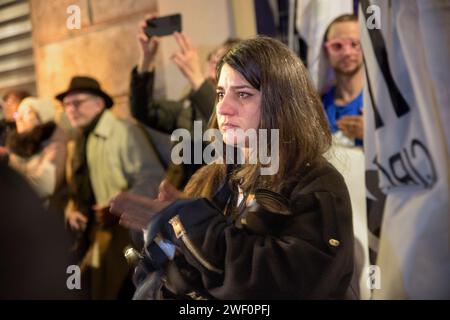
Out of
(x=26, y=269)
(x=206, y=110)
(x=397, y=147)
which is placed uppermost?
(x=206, y=110)

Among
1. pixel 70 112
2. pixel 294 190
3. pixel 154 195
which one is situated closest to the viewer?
pixel 294 190

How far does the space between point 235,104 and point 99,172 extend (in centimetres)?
53

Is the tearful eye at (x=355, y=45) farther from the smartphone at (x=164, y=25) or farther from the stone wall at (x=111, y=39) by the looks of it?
the smartphone at (x=164, y=25)

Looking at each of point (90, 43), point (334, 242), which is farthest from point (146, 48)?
point (334, 242)

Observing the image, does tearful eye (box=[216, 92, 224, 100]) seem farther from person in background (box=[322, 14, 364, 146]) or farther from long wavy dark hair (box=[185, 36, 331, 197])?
person in background (box=[322, 14, 364, 146])

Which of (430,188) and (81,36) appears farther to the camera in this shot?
(81,36)

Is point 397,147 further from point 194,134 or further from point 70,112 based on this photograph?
point 70,112

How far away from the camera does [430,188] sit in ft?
5.28

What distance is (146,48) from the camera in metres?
1.82

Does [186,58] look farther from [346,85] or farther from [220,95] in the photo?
[346,85]

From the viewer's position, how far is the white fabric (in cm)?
161

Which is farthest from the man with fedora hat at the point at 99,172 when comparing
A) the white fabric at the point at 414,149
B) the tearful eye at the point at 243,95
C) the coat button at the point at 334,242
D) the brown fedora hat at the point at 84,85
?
the white fabric at the point at 414,149

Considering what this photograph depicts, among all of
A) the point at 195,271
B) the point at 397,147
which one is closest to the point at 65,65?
the point at 195,271

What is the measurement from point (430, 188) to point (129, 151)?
940 mm
